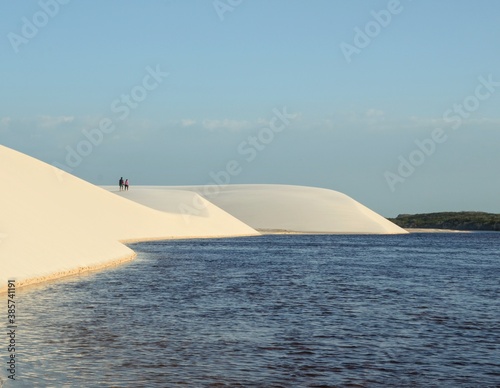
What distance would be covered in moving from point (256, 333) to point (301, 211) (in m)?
140

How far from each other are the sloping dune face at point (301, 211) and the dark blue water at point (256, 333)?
11112 cm

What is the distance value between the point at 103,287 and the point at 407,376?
60.5 feet

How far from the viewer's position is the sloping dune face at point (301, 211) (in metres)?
153

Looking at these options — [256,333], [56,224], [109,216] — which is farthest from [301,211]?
[256,333]

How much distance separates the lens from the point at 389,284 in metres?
35.7

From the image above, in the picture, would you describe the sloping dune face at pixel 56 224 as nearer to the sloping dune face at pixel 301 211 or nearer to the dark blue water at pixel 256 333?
the dark blue water at pixel 256 333

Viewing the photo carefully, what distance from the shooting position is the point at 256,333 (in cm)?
1992

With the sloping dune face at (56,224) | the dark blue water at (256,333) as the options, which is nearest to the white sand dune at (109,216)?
the sloping dune face at (56,224)

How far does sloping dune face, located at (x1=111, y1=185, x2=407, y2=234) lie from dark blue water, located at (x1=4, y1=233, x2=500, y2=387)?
111 metres

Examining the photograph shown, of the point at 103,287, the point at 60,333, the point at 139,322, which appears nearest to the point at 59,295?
the point at 103,287

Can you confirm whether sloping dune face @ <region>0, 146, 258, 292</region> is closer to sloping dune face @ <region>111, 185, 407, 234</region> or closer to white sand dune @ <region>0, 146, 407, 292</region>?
white sand dune @ <region>0, 146, 407, 292</region>

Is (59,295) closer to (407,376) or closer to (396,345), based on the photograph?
(396,345)

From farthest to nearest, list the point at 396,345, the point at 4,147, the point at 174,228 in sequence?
1. the point at 174,228
2. the point at 4,147
3. the point at 396,345

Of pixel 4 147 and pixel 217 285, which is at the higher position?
pixel 4 147
